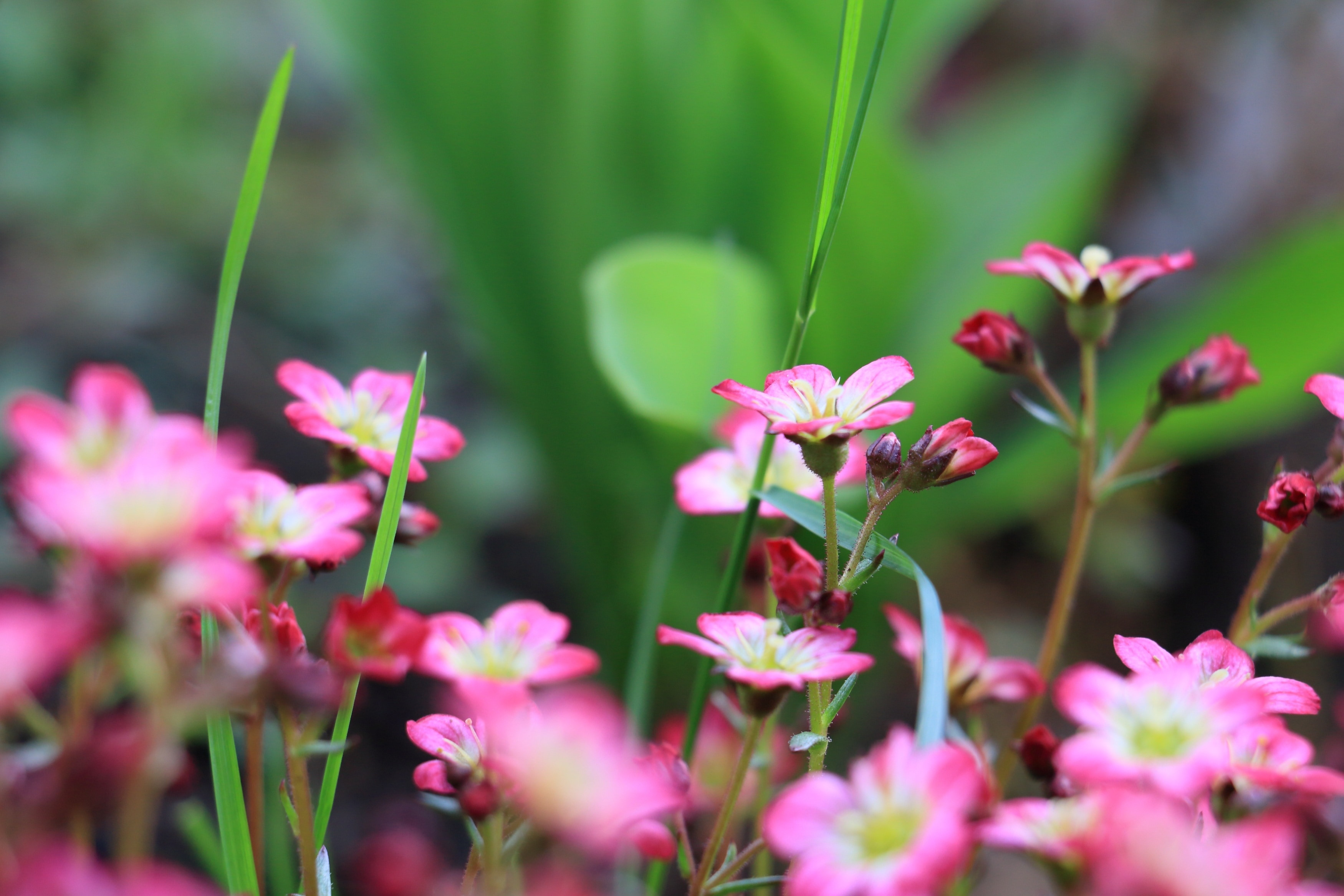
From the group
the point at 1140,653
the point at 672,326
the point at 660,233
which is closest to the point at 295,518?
the point at 1140,653

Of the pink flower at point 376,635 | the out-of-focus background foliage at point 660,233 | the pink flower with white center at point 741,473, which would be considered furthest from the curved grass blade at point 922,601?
the out-of-focus background foliage at point 660,233

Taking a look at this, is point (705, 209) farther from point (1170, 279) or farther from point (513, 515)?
point (1170, 279)

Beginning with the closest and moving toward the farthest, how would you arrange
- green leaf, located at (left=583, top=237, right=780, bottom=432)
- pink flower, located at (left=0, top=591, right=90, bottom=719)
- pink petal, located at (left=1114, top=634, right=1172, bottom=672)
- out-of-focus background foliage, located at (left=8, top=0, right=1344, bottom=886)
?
1. pink flower, located at (left=0, top=591, right=90, bottom=719)
2. pink petal, located at (left=1114, top=634, right=1172, bottom=672)
3. green leaf, located at (left=583, top=237, right=780, bottom=432)
4. out-of-focus background foliage, located at (left=8, top=0, right=1344, bottom=886)

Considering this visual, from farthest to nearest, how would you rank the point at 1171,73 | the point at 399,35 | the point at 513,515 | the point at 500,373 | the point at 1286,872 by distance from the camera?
the point at 1171,73
the point at 513,515
the point at 500,373
the point at 399,35
the point at 1286,872

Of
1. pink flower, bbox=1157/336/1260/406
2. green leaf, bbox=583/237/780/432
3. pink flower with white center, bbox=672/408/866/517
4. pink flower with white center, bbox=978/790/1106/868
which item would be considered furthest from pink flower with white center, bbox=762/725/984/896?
green leaf, bbox=583/237/780/432

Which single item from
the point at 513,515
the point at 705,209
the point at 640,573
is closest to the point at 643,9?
the point at 705,209

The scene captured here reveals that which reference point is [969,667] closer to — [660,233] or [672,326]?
[672,326]

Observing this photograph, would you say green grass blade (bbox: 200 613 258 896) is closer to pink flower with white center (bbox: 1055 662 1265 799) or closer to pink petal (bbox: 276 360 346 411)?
pink petal (bbox: 276 360 346 411)
